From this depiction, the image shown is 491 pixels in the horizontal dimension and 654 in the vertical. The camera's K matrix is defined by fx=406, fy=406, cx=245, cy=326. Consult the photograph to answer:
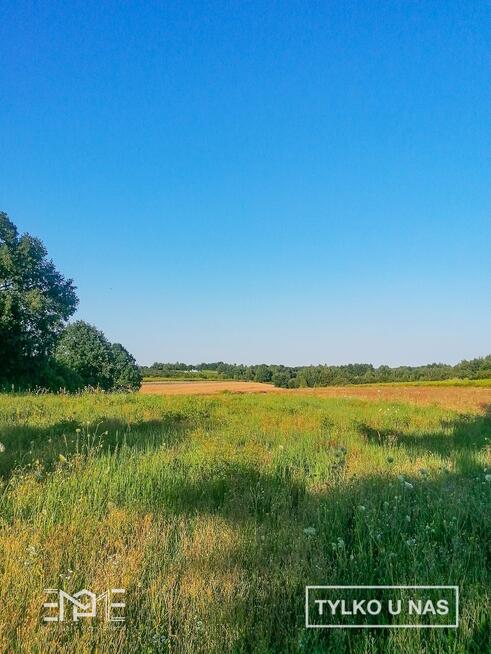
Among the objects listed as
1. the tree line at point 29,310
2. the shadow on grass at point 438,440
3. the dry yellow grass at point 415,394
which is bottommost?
the dry yellow grass at point 415,394

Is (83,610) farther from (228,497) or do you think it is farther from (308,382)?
(308,382)

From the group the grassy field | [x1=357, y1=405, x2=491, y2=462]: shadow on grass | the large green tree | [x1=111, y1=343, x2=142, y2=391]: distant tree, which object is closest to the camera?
the grassy field

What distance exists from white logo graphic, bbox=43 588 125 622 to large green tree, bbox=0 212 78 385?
1123 inches

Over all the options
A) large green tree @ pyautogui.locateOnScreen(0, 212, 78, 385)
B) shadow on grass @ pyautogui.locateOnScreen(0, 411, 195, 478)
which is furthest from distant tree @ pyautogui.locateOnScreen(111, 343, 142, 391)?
shadow on grass @ pyautogui.locateOnScreen(0, 411, 195, 478)

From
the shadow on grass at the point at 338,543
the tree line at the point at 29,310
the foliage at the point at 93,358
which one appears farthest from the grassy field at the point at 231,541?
the foliage at the point at 93,358

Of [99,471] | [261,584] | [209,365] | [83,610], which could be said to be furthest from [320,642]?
[209,365]

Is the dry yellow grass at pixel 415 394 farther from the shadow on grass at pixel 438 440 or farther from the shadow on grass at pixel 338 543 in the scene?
the shadow on grass at pixel 338 543

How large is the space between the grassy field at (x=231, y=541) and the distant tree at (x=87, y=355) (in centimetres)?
3937

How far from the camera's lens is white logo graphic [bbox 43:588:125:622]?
229cm

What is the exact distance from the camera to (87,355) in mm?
43594

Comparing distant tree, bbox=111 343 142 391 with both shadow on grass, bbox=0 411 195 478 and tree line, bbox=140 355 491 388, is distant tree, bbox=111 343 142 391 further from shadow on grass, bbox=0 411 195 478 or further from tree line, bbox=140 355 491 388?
shadow on grass, bbox=0 411 195 478

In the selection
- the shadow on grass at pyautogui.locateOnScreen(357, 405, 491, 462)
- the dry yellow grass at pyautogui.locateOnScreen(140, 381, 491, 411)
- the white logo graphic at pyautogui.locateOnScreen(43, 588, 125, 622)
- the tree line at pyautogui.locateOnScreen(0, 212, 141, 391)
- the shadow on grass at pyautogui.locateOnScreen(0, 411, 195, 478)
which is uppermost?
the tree line at pyautogui.locateOnScreen(0, 212, 141, 391)

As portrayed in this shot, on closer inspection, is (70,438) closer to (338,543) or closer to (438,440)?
(338,543)

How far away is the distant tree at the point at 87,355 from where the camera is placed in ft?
141
